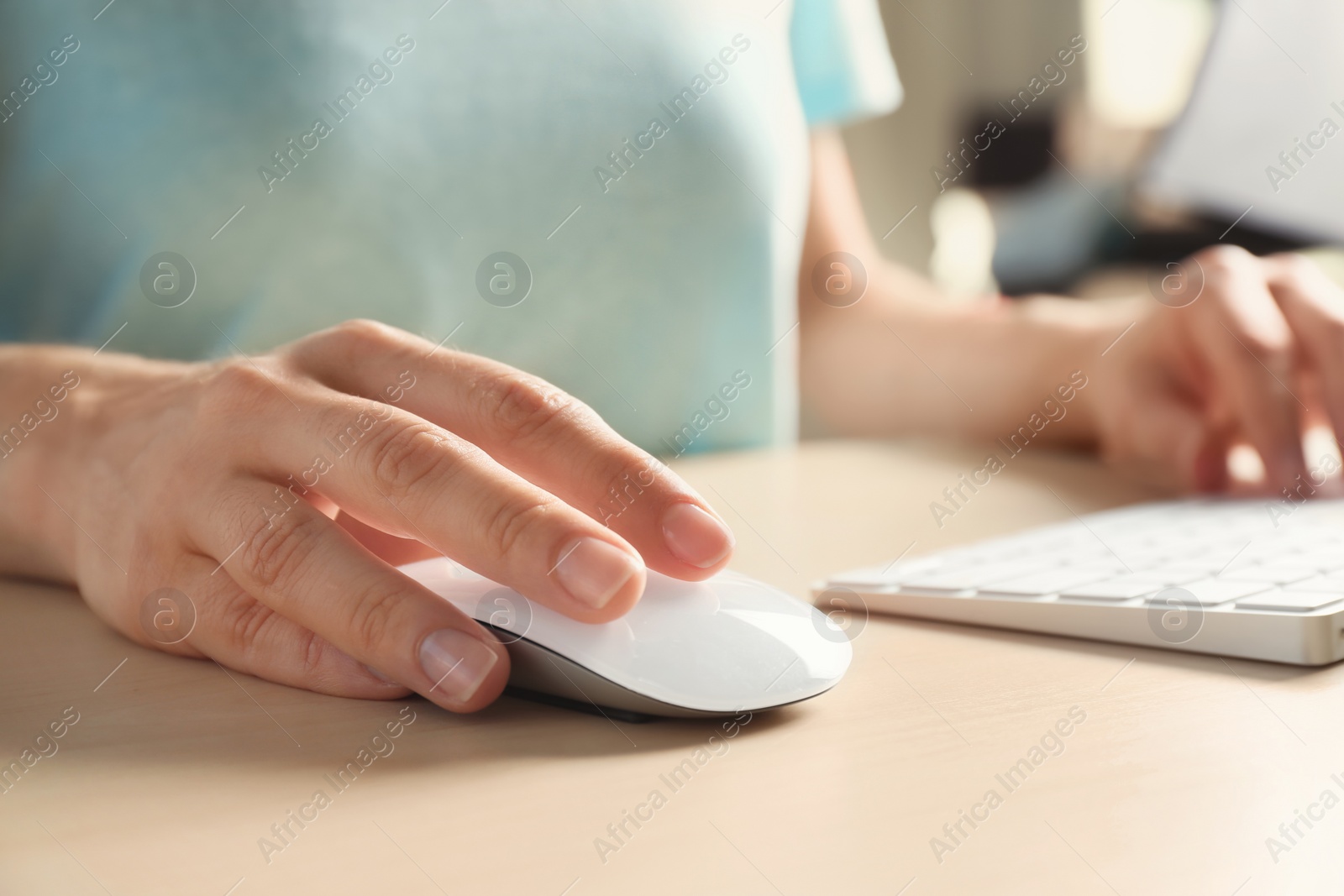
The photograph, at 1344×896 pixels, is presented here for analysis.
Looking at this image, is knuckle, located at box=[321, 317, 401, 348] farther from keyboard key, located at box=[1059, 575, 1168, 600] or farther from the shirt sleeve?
the shirt sleeve

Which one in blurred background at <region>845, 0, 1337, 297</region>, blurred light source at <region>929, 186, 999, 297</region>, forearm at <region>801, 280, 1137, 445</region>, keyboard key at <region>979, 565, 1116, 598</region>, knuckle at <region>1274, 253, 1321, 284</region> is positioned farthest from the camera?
blurred light source at <region>929, 186, 999, 297</region>

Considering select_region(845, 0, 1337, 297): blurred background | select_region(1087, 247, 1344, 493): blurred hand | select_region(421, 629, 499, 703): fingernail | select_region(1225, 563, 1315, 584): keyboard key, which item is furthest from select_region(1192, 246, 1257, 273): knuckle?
select_region(845, 0, 1337, 297): blurred background

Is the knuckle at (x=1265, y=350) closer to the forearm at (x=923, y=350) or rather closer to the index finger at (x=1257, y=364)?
Result: the index finger at (x=1257, y=364)

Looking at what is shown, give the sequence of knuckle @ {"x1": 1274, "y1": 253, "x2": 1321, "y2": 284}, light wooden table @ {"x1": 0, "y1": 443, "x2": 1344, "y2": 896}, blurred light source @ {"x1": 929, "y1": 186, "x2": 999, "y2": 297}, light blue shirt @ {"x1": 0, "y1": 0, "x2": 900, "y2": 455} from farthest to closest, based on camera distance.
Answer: blurred light source @ {"x1": 929, "y1": 186, "x2": 999, "y2": 297} < knuckle @ {"x1": 1274, "y1": 253, "x2": 1321, "y2": 284} < light blue shirt @ {"x1": 0, "y1": 0, "x2": 900, "y2": 455} < light wooden table @ {"x1": 0, "y1": 443, "x2": 1344, "y2": 896}

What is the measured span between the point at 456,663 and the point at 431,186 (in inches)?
21.1

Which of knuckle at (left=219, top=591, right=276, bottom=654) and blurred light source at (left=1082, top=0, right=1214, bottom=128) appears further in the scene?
blurred light source at (left=1082, top=0, right=1214, bottom=128)

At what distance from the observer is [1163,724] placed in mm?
351

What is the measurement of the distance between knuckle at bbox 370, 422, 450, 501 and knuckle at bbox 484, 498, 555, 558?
0.03 metres

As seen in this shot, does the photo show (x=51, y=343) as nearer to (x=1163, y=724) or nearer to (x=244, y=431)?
(x=244, y=431)

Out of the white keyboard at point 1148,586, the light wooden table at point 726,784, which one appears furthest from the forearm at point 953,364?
the light wooden table at point 726,784

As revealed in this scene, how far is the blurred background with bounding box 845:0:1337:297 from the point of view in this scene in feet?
7.38

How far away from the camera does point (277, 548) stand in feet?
1.38

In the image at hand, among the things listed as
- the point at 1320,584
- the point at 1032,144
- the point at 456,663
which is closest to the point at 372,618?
the point at 456,663

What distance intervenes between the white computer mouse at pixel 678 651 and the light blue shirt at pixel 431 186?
0.46m
